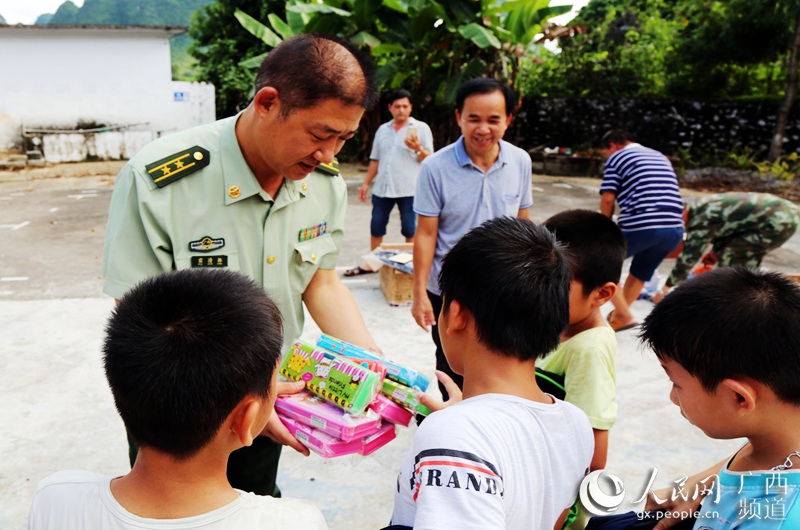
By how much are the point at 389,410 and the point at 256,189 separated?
691mm

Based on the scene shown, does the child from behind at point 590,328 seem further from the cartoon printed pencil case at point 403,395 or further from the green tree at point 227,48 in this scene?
the green tree at point 227,48

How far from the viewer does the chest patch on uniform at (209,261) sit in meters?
1.69

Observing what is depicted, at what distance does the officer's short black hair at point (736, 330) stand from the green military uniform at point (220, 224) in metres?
1.03

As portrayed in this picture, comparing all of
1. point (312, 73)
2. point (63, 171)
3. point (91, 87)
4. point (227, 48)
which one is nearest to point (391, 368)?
point (312, 73)

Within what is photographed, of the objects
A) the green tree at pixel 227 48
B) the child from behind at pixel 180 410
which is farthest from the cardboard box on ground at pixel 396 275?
the green tree at pixel 227 48

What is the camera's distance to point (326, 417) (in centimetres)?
155

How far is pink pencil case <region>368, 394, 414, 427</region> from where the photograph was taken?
1603mm

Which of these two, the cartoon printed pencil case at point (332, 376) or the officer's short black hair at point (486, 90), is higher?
the officer's short black hair at point (486, 90)

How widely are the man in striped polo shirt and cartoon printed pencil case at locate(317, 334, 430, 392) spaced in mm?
3003

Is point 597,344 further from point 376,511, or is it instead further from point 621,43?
point 621,43

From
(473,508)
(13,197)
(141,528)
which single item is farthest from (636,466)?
(13,197)

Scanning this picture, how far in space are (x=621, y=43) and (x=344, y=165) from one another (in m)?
7.26

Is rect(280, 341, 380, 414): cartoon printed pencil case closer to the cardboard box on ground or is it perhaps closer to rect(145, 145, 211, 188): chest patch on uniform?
rect(145, 145, 211, 188): chest patch on uniform

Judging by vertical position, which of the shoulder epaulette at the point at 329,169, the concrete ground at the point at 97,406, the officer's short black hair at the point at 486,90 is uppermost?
the officer's short black hair at the point at 486,90
